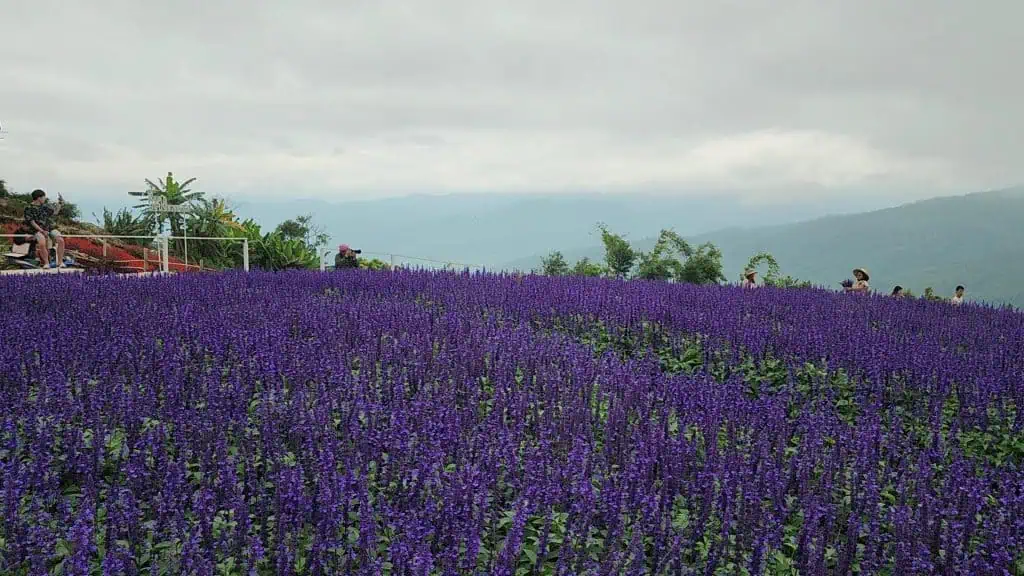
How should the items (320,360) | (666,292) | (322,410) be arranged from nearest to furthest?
(322,410) → (320,360) → (666,292)

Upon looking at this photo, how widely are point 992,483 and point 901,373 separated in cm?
173

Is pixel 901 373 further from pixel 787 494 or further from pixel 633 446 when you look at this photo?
pixel 633 446

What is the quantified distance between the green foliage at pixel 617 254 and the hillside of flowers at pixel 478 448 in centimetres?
1802

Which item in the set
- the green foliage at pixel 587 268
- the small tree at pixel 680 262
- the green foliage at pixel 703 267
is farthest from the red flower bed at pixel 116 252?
the green foliage at pixel 703 267

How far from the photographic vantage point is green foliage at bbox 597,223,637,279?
86.4 feet

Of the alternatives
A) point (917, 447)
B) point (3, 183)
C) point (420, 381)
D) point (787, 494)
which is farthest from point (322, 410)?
point (3, 183)

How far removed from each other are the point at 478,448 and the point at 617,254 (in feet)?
74.4

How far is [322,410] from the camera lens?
4.52 metres

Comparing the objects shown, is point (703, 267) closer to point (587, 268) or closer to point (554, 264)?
point (587, 268)

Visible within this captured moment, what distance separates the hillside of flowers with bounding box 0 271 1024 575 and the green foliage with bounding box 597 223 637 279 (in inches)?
709

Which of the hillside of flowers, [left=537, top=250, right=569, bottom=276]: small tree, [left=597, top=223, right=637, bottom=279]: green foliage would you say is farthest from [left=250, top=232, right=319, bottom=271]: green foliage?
the hillside of flowers

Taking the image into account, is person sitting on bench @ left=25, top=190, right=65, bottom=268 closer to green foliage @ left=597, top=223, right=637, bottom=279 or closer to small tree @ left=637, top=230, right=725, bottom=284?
small tree @ left=637, top=230, right=725, bottom=284

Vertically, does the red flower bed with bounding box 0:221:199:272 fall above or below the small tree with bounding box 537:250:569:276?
above

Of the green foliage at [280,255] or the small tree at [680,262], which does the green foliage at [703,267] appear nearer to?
the small tree at [680,262]
